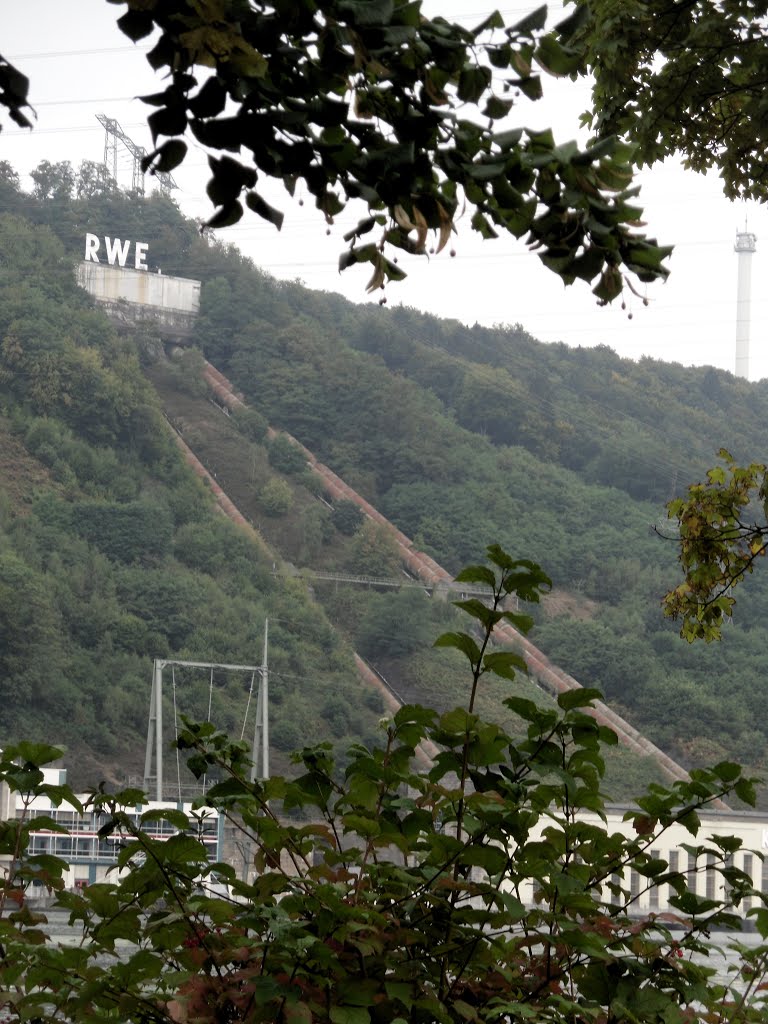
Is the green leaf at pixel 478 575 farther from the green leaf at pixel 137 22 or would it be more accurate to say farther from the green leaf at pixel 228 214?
the green leaf at pixel 137 22

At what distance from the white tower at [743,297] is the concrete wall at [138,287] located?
31066 millimetres

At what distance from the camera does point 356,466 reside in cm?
7138

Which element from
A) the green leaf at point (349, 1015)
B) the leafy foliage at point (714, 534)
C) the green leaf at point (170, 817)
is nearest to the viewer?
the green leaf at point (349, 1015)

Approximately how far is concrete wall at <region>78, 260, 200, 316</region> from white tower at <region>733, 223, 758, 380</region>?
31.1 m

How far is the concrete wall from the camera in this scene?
75.3 meters

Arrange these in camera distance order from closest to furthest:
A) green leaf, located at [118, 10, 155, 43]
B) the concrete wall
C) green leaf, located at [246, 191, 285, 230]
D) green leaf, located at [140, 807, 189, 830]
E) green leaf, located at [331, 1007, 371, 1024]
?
green leaf, located at [118, 10, 155, 43], green leaf, located at [246, 191, 285, 230], green leaf, located at [331, 1007, 371, 1024], green leaf, located at [140, 807, 189, 830], the concrete wall

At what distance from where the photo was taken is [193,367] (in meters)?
72.9

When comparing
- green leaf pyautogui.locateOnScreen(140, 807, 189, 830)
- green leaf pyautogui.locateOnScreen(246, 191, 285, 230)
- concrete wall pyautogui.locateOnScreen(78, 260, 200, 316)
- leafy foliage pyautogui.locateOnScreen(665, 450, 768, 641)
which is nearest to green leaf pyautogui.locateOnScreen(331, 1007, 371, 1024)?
green leaf pyautogui.locateOnScreen(140, 807, 189, 830)

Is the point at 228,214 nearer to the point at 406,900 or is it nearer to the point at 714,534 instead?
the point at 406,900

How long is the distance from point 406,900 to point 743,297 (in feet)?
278

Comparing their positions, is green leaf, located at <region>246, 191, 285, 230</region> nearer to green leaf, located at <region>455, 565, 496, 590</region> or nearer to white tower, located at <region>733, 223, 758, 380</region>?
green leaf, located at <region>455, 565, 496, 590</region>

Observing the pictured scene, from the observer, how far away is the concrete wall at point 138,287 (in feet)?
247

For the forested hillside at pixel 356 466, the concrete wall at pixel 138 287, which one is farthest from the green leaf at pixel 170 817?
the concrete wall at pixel 138 287

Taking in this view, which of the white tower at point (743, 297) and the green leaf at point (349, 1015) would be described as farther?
the white tower at point (743, 297)
